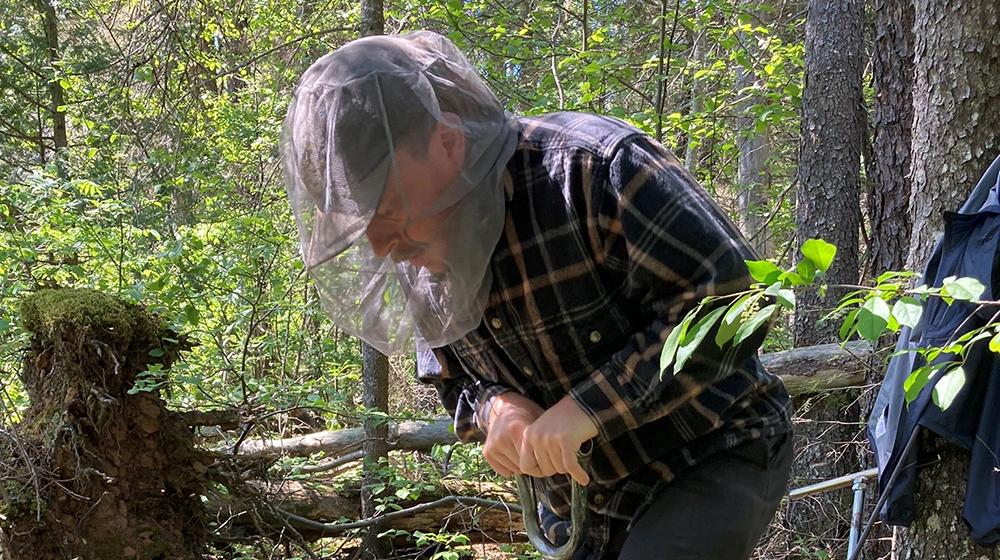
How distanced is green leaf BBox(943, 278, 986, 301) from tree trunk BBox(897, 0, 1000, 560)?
174cm

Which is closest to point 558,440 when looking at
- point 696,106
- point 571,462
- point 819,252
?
point 571,462

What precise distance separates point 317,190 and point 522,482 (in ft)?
2.50

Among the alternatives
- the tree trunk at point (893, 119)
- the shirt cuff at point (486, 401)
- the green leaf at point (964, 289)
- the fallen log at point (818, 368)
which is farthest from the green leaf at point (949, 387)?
the fallen log at point (818, 368)

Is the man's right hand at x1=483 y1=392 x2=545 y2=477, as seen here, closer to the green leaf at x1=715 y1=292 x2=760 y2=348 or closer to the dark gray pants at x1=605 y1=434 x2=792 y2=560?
the dark gray pants at x1=605 y1=434 x2=792 y2=560

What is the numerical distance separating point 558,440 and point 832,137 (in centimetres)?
510

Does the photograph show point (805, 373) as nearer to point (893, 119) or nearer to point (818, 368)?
point (818, 368)

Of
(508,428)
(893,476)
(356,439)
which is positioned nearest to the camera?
(508,428)

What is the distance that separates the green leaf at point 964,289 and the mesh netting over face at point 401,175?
72 centimetres

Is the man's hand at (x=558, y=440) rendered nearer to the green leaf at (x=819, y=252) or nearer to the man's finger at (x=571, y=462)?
the man's finger at (x=571, y=462)

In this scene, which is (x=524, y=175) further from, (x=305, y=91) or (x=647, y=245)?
(x=305, y=91)

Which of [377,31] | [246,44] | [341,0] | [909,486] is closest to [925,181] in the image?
[909,486]

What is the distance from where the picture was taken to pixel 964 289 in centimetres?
112

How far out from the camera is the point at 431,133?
136 cm

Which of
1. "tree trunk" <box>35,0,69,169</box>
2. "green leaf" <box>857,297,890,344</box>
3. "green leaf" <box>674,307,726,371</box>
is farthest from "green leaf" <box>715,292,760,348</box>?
"tree trunk" <box>35,0,69,169</box>
